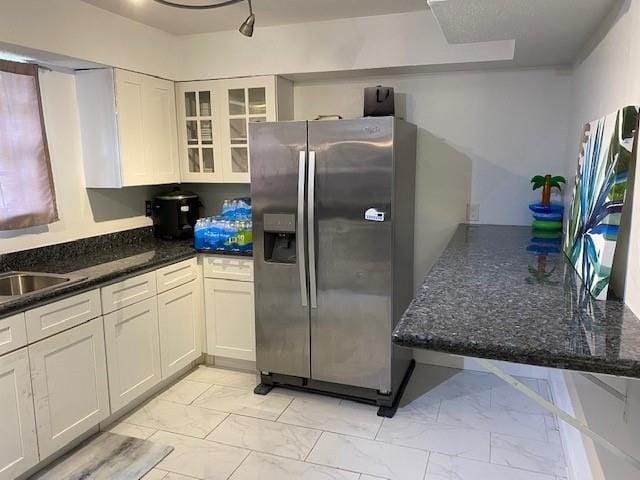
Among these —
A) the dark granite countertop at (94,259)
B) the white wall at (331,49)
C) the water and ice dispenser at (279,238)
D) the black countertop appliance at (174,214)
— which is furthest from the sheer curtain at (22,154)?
the water and ice dispenser at (279,238)

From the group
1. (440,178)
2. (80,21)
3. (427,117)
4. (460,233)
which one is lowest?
(460,233)

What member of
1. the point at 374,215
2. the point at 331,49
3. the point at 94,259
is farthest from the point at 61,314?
the point at 331,49

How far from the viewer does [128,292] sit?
275cm

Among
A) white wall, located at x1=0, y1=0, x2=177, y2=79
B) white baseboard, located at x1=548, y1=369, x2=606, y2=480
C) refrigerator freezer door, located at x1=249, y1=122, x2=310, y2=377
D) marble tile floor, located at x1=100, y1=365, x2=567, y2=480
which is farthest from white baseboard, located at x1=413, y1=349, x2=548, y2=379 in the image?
white wall, located at x1=0, y1=0, x2=177, y2=79

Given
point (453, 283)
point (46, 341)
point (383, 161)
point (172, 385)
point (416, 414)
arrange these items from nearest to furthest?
point (453, 283), point (46, 341), point (383, 161), point (416, 414), point (172, 385)

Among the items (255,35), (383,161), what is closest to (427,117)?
(383,161)

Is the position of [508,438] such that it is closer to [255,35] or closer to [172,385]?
[172,385]

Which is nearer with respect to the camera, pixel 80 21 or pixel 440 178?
pixel 80 21

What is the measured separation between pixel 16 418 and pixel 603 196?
2.44 metres

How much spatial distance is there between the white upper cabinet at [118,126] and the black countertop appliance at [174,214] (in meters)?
0.27

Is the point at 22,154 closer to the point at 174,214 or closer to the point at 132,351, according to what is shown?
the point at 174,214

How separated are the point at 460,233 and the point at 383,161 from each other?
0.68 m

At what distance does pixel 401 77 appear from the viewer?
337cm

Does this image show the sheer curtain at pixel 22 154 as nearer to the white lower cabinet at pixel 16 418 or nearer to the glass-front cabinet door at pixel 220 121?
the white lower cabinet at pixel 16 418
